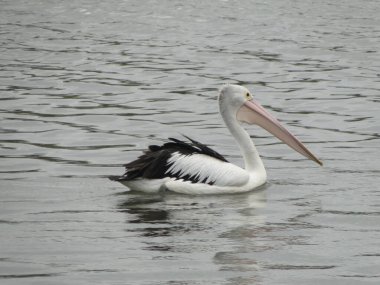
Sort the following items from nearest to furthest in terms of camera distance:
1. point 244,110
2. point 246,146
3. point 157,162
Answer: point 157,162, point 246,146, point 244,110

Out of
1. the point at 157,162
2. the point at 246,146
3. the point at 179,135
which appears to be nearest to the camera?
the point at 157,162

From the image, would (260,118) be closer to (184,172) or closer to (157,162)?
(184,172)

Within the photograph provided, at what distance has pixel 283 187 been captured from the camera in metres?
7.85

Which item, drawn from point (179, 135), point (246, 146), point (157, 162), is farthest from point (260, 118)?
point (179, 135)

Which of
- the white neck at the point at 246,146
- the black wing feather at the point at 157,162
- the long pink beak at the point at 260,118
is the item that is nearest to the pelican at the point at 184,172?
the black wing feather at the point at 157,162

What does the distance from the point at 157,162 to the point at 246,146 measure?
83cm

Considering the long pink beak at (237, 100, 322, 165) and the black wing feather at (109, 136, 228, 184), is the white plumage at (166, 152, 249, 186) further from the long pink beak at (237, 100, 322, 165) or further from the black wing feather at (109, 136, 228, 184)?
the long pink beak at (237, 100, 322, 165)

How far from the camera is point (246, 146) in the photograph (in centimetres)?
800

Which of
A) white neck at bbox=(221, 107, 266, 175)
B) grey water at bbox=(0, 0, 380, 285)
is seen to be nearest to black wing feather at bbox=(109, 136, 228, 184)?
grey water at bbox=(0, 0, 380, 285)

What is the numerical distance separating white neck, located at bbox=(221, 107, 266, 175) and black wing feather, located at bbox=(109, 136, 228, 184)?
0.38m

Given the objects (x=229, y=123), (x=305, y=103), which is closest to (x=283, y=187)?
(x=229, y=123)

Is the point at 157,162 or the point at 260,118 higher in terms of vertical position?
the point at 260,118

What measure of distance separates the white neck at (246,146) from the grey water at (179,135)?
18cm

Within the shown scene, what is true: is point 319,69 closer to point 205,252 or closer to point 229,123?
point 229,123
